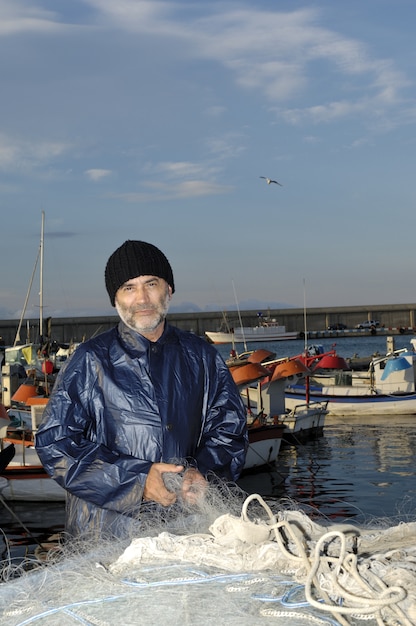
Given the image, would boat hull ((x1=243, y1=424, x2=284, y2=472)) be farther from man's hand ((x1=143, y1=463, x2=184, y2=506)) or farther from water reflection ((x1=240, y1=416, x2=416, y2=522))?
man's hand ((x1=143, y1=463, x2=184, y2=506))

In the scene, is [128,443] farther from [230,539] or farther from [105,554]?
[230,539]

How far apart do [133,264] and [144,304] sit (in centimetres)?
17

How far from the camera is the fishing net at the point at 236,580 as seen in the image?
6.49 ft

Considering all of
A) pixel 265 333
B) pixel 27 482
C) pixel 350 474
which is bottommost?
pixel 350 474

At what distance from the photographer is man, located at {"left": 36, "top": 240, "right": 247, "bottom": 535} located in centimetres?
312

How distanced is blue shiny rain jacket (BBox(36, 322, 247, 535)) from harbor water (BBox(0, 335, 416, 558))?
25.9 feet

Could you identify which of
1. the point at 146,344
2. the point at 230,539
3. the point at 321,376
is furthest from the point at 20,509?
the point at 321,376

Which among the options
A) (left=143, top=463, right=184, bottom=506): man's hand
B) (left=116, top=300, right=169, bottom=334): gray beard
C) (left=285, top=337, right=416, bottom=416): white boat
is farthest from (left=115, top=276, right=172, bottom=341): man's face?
(left=285, top=337, right=416, bottom=416): white boat

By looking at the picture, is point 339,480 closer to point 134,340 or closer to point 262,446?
point 262,446

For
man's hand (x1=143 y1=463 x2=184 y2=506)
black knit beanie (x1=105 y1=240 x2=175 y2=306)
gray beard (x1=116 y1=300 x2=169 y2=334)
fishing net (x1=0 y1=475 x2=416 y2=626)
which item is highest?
black knit beanie (x1=105 y1=240 x2=175 y2=306)

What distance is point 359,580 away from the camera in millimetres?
2027

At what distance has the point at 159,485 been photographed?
305cm

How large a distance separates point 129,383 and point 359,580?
1.48 m

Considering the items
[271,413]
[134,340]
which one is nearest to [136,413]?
[134,340]
